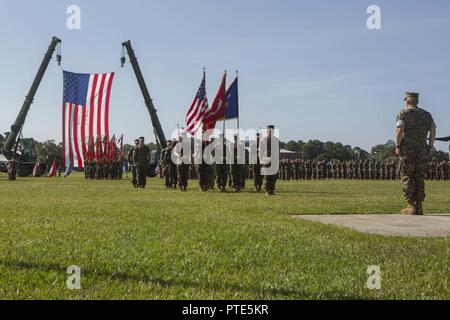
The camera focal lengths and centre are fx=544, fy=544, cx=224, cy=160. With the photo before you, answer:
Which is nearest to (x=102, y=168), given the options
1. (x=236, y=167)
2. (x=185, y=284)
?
(x=236, y=167)

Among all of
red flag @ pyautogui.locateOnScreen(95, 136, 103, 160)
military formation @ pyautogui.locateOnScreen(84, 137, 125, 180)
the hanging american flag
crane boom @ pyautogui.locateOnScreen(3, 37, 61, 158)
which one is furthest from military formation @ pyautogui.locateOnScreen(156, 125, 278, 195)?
crane boom @ pyautogui.locateOnScreen(3, 37, 61, 158)

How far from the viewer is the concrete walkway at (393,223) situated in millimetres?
7059

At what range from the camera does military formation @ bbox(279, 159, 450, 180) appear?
1708 inches

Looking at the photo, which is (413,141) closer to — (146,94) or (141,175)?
(141,175)

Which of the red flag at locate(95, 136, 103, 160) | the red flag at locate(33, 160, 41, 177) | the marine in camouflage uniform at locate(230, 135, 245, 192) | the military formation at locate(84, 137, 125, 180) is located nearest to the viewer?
the marine in camouflage uniform at locate(230, 135, 245, 192)

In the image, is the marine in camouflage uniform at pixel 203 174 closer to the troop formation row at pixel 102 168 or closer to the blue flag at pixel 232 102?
the blue flag at pixel 232 102

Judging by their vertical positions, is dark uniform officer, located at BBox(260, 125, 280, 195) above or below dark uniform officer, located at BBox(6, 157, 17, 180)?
above

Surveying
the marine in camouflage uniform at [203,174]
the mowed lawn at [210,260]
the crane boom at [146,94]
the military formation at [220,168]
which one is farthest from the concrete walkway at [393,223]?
the crane boom at [146,94]

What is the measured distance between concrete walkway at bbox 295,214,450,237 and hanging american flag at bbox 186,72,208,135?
15.2 m

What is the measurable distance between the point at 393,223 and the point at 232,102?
1531cm

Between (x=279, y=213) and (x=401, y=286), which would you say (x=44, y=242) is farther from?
(x=279, y=213)

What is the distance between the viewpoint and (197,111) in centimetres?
2447

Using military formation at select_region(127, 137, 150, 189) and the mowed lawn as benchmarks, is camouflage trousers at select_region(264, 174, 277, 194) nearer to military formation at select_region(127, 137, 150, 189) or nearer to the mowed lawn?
military formation at select_region(127, 137, 150, 189)

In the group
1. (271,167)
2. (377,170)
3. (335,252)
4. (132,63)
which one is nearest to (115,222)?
(335,252)
